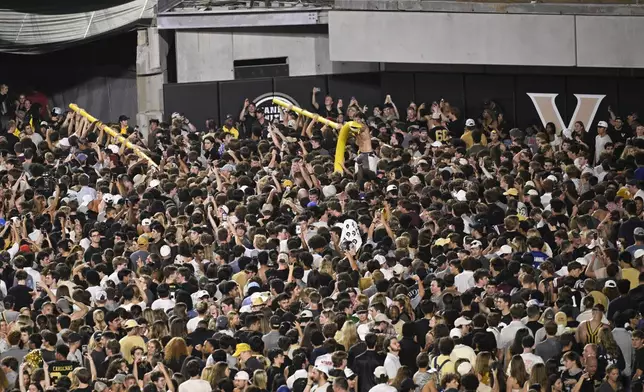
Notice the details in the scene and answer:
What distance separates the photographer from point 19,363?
76.0 ft

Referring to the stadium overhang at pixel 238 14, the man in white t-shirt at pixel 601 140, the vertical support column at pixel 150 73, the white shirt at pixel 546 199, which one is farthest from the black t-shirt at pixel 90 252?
the vertical support column at pixel 150 73

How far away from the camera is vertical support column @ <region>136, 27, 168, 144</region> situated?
38438 mm

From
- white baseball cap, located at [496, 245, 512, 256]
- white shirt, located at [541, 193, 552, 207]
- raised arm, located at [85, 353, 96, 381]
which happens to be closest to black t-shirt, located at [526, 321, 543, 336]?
white baseball cap, located at [496, 245, 512, 256]

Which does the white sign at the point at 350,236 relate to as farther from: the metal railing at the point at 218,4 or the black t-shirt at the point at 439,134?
the metal railing at the point at 218,4

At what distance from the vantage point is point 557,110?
36.2 meters

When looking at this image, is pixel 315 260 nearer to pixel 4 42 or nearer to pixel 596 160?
pixel 596 160

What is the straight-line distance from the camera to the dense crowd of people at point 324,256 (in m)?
21.4

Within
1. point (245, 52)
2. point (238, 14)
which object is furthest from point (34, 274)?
point (245, 52)

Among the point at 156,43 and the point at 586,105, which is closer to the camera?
the point at 586,105

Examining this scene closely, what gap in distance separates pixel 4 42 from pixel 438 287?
18.6m

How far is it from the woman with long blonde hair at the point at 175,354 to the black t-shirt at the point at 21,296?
158 inches

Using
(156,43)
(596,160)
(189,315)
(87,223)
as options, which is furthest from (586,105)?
(189,315)

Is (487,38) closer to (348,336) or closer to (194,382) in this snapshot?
(348,336)

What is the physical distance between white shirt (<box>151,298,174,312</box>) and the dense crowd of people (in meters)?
0.10
